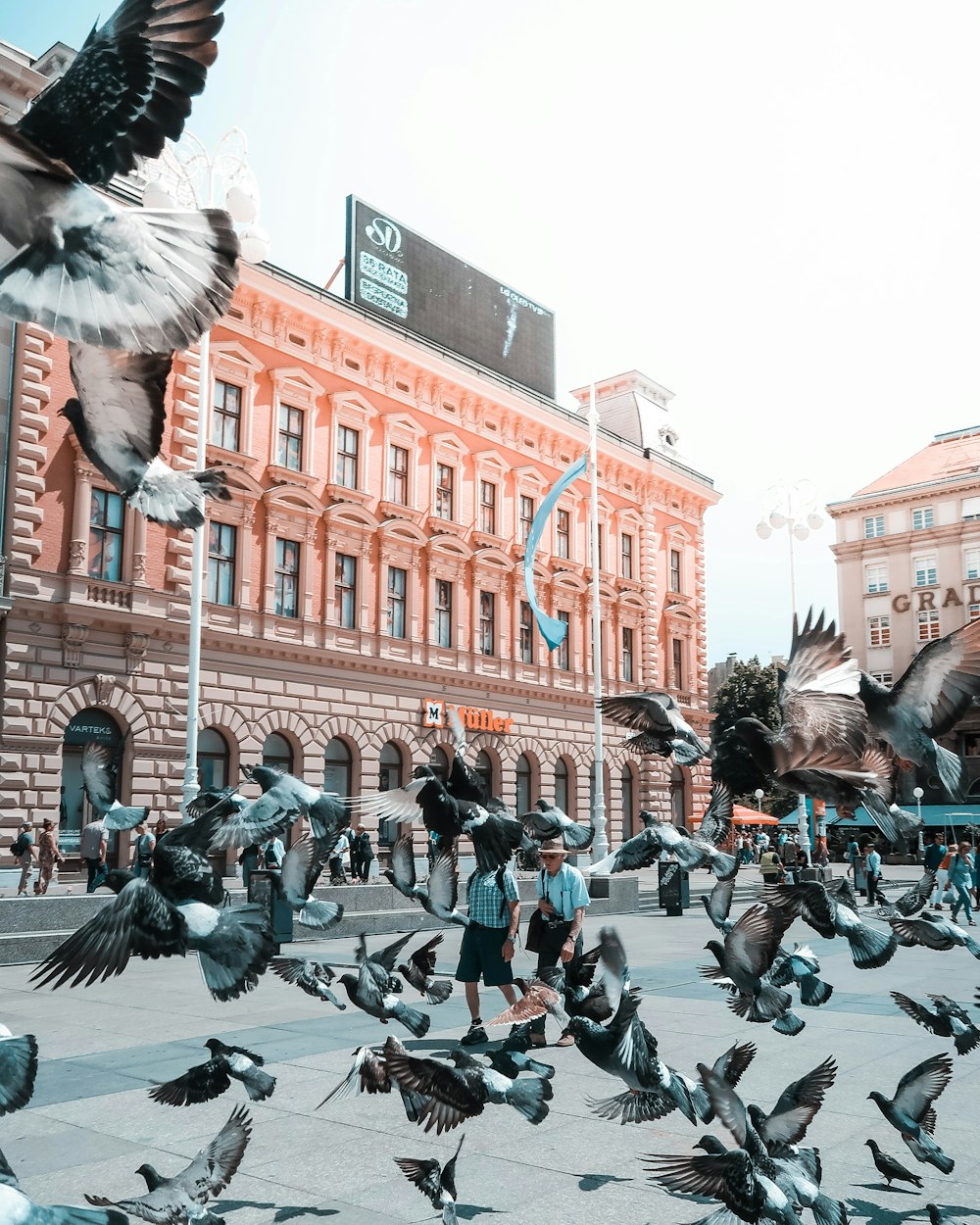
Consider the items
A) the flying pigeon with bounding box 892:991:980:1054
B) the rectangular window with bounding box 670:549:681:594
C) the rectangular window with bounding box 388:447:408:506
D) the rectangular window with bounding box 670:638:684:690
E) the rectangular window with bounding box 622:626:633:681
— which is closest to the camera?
the flying pigeon with bounding box 892:991:980:1054

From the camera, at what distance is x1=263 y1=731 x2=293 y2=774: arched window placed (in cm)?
2972

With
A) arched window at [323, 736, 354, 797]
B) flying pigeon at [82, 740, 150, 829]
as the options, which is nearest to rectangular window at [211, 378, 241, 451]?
arched window at [323, 736, 354, 797]

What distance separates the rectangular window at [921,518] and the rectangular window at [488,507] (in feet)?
123

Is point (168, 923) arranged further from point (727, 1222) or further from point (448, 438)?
point (448, 438)

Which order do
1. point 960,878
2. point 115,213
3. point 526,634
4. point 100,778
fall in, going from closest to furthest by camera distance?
point 115,213 → point 100,778 → point 960,878 → point 526,634

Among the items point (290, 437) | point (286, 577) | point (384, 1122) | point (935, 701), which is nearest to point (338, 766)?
point (286, 577)

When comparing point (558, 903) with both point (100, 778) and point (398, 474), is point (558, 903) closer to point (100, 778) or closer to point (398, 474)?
point (100, 778)

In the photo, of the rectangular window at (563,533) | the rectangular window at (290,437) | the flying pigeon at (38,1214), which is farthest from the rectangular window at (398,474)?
the flying pigeon at (38,1214)

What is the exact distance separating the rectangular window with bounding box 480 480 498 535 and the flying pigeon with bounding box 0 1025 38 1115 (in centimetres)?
3543

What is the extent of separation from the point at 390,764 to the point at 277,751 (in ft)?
14.8

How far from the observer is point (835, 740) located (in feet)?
15.1

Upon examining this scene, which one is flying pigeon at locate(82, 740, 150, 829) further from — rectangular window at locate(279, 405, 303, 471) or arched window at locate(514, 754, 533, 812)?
arched window at locate(514, 754, 533, 812)

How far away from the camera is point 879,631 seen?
6700cm

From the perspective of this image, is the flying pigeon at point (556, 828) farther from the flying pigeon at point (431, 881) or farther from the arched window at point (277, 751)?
the arched window at point (277, 751)
